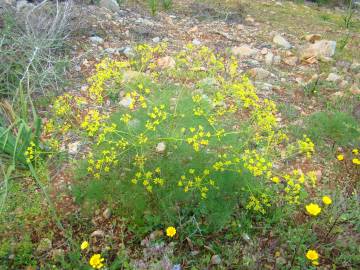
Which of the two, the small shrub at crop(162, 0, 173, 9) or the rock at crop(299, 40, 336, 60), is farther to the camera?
the small shrub at crop(162, 0, 173, 9)

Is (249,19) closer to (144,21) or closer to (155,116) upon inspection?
(144,21)

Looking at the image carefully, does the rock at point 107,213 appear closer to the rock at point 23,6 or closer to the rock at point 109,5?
the rock at point 23,6

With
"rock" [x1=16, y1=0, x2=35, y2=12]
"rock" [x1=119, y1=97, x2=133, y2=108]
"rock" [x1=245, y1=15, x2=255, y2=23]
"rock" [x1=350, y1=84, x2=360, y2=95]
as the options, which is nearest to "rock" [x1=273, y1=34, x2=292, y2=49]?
"rock" [x1=245, y1=15, x2=255, y2=23]

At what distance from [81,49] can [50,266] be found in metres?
2.78

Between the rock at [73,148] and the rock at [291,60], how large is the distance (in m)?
2.78

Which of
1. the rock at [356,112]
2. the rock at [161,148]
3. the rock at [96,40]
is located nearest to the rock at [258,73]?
the rock at [356,112]

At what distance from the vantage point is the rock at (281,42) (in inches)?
193

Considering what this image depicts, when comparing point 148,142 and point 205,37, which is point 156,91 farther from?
point 205,37

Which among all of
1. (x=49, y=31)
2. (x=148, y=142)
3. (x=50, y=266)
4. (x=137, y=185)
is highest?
(x=49, y=31)

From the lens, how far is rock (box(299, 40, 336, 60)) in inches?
181

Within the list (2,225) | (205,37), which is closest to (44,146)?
(2,225)

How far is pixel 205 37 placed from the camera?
5.00m

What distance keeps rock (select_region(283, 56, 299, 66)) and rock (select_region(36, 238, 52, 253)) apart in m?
3.44

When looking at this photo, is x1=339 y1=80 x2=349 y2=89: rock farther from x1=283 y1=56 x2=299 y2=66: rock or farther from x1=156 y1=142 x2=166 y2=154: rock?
x1=156 y1=142 x2=166 y2=154: rock
